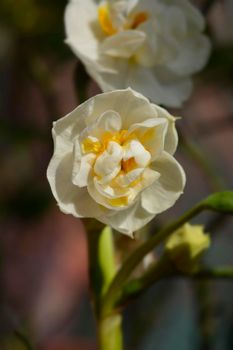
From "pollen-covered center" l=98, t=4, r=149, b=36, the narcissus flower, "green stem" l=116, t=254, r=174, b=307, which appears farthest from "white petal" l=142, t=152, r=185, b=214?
"pollen-covered center" l=98, t=4, r=149, b=36

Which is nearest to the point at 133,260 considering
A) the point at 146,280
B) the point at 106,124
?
the point at 146,280

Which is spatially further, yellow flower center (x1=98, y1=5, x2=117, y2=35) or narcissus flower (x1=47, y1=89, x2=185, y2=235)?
yellow flower center (x1=98, y1=5, x2=117, y2=35)

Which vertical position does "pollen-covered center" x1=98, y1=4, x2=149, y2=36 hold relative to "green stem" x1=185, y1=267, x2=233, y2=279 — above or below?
above

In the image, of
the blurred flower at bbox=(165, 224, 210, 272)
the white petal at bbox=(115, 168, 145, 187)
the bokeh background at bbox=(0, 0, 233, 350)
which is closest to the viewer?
the white petal at bbox=(115, 168, 145, 187)

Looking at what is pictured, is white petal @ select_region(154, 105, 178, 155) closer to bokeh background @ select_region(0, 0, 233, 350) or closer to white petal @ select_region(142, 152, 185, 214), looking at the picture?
white petal @ select_region(142, 152, 185, 214)

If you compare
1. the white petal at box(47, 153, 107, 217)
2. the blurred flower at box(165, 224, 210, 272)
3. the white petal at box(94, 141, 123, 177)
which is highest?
the white petal at box(94, 141, 123, 177)

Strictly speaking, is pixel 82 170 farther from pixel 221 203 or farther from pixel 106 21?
pixel 106 21

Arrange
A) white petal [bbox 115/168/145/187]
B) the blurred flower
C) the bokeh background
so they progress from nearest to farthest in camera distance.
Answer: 1. white petal [bbox 115/168/145/187]
2. the blurred flower
3. the bokeh background

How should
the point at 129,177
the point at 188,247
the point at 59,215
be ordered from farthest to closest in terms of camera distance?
the point at 59,215, the point at 188,247, the point at 129,177
